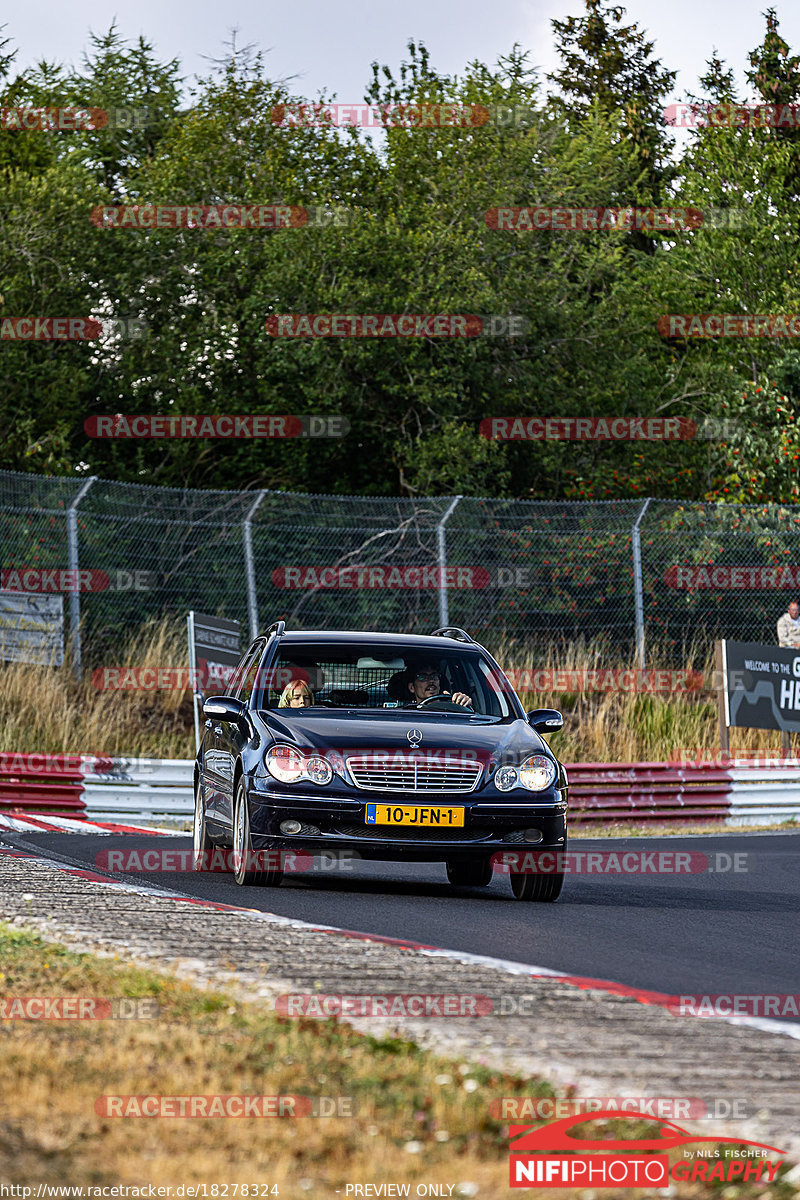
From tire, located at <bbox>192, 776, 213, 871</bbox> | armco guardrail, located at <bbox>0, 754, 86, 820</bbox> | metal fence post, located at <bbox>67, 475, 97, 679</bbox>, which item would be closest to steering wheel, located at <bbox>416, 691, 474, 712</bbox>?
tire, located at <bbox>192, 776, 213, 871</bbox>

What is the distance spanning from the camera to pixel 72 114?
36.8m

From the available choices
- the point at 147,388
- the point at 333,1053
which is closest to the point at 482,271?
the point at 147,388

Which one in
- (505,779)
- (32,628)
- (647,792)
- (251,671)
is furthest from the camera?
(32,628)

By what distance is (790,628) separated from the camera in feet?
76.4

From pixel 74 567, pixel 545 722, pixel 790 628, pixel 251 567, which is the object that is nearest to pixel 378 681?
pixel 545 722

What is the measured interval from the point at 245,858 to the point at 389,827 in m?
1.00

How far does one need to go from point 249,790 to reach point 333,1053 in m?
5.26

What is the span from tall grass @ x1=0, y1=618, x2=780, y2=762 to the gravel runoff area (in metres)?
11.7

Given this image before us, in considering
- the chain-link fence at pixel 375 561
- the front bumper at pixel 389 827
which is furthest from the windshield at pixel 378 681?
the chain-link fence at pixel 375 561

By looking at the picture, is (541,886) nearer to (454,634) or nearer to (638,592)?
(454,634)

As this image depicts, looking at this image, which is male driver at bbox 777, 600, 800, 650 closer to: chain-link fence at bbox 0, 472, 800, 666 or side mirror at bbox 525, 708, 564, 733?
chain-link fence at bbox 0, 472, 800, 666

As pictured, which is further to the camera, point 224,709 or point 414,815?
point 224,709

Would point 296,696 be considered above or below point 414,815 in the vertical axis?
above

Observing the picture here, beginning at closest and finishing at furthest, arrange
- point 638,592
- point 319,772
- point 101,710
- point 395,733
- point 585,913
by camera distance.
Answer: point 585,913 < point 319,772 < point 395,733 < point 101,710 < point 638,592
